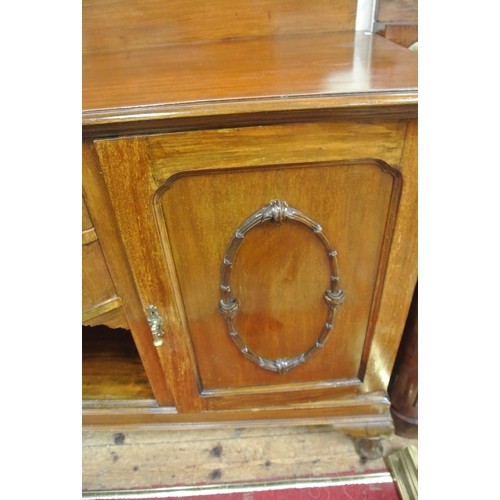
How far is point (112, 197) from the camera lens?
448 millimetres

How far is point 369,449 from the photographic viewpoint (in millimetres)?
765

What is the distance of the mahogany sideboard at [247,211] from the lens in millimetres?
418

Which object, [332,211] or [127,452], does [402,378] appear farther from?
[127,452]

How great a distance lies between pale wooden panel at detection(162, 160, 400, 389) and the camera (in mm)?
463

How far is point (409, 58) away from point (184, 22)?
409mm

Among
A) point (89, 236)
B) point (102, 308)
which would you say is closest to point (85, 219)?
point (89, 236)

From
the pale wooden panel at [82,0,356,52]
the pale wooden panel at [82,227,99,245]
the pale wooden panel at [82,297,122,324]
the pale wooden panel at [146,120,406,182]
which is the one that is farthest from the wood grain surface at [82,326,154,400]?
the pale wooden panel at [82,0,356,52]

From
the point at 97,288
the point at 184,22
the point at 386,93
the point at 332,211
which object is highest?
the point at 184,22

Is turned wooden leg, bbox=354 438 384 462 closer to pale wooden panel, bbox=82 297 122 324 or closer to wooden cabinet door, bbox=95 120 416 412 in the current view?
wooden cabinet door, bbox=95 120 416 412

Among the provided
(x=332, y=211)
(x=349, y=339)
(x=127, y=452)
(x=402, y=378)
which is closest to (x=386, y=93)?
(x=332, y=211)

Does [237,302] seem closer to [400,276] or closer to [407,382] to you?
[400,276]

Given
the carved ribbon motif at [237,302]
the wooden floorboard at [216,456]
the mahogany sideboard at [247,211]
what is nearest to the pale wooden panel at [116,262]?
the mahogany sideboard at [247,211]

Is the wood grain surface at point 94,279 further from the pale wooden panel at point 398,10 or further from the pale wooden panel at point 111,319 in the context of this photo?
the pale wooden panel at point 398,10

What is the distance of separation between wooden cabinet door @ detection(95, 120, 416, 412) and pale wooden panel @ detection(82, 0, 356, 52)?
38 centimetres
